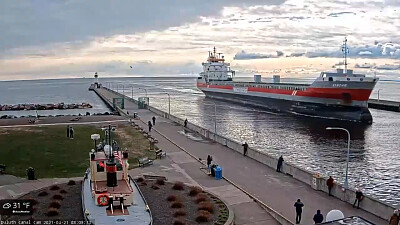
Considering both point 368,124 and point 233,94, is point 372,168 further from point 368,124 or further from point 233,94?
point 233,94

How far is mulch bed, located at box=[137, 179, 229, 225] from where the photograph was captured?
1606 cm

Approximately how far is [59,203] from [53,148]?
16.7m

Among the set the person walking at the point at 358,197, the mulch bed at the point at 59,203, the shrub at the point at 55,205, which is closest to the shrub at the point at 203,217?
the mulch bed at the point at 59,203

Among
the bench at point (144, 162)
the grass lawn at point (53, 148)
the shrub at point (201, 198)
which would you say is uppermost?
the shrub at point (201, 198)

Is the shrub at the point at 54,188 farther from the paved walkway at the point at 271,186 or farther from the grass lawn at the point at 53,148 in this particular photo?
the paved walkway at the point at 271,186

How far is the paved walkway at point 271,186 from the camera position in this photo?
59.2ft

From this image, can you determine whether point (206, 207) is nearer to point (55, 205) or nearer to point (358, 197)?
point (55, 205)

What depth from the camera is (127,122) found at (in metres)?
52.5

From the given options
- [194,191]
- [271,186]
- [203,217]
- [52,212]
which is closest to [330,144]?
[271,186]

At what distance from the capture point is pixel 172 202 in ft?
58.7

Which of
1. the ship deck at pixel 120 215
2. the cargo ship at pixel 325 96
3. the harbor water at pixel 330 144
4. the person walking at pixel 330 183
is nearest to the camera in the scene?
the ship deck at pixel 120 215

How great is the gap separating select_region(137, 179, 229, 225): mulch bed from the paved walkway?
2797 mm

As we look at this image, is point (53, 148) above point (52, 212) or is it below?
below

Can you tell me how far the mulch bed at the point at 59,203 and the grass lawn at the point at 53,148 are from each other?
4.15m
